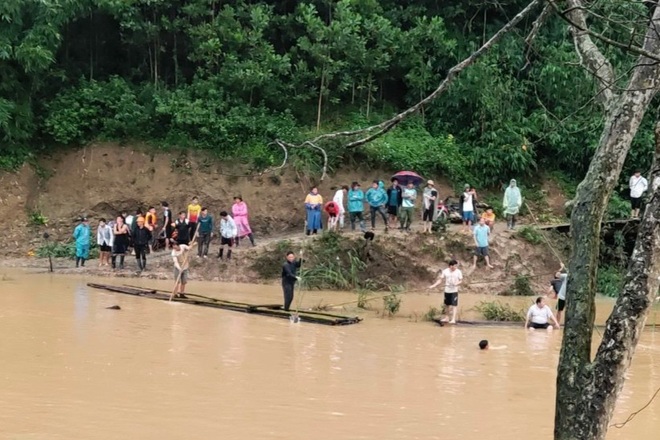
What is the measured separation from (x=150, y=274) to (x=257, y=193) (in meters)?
6.17

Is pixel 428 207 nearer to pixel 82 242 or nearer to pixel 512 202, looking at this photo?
pixel 512 202

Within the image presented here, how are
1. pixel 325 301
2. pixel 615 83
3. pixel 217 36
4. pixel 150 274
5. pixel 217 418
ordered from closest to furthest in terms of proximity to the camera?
pixel 615 83 < pixel 217 418 < pixel 325 301 < pixel 150 274 < pixel 217 36

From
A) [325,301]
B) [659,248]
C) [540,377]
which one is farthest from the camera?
[325,301]

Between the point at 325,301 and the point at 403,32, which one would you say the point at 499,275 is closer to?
the point at 325,301

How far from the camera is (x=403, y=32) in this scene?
28.4 m

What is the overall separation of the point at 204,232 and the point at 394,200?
5.67 meters

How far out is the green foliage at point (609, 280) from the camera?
21656 mm

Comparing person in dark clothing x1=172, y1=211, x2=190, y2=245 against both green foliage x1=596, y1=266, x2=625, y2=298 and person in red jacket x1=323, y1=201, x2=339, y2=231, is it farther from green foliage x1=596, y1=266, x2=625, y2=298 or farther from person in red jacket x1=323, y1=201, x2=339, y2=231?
green foliage x1=596, y1=266, x2=625, y2=298

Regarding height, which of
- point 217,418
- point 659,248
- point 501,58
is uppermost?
point 501,58

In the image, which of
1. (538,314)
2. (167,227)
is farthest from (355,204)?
(538,314)

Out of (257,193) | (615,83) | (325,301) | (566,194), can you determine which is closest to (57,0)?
(257,193)

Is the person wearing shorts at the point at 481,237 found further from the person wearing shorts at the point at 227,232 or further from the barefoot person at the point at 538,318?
the person wearing shorts at the point at 227,232

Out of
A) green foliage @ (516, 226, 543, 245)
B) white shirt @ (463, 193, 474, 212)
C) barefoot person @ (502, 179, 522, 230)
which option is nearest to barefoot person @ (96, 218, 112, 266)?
white shirt @ (463, 193, 474, 212)

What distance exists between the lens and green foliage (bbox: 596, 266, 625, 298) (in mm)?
21656
